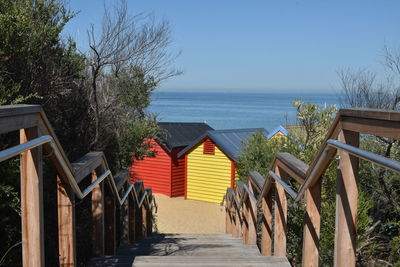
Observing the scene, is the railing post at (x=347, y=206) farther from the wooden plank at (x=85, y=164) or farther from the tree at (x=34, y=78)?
the tree at (x=34, y=78)

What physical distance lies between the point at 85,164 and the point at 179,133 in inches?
719

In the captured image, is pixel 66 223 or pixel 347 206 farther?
pixel 66 223

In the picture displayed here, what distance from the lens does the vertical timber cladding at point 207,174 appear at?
19.2 metres

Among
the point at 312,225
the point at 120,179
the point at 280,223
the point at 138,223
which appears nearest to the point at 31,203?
the point at 312,225

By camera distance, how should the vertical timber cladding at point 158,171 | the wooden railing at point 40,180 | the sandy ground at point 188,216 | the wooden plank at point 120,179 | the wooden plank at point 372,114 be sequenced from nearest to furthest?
the wooden plank at point 372,114 < the wooden railing at point 40,180 < the wooden plank at point 120,179 < the sandy ground at point 188,216 < the vertical timber cladding at point 158,171

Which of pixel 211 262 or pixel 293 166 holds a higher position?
pixel 293 166

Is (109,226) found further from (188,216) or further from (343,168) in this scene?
(188,216)

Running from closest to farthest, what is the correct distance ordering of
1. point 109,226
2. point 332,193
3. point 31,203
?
point 31,203 → point 109,226 → point 332,193

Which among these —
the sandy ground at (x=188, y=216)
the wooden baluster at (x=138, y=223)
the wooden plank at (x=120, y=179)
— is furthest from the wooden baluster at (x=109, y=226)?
the sandy ground at (x=188, y=216)

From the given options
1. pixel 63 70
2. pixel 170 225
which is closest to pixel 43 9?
pixel 63 70

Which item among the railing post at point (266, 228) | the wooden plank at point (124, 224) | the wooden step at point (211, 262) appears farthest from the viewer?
the wooden plank at point (124, 224)

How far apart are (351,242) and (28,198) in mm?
1572

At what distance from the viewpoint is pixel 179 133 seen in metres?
21.5

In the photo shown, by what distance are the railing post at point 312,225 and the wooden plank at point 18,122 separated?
168 centimetres
